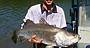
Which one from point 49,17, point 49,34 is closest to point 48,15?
point 49,17

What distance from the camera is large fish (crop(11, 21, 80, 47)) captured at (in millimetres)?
3826

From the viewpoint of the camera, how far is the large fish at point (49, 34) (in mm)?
3826

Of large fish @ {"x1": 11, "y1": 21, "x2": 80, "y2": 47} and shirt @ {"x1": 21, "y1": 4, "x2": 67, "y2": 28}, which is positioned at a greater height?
shirt @ {"x1": 21, "y1": 4, "x2": 67, "y2": 28}

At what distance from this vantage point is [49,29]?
13.0ft

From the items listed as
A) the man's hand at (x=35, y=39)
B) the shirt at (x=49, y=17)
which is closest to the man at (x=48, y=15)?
the shirt at (x=49, y=17)

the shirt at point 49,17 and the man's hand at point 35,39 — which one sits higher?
the shirt at point 49,17

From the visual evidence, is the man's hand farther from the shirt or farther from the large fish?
the shirt

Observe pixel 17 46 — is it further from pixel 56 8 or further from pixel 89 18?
pixel 56 8

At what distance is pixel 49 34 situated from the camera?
3934 mm

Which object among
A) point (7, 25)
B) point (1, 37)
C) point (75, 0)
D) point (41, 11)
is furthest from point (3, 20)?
point (41, 11)

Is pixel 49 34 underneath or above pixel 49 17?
underneath

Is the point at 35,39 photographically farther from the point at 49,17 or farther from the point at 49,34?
the point at 49,17

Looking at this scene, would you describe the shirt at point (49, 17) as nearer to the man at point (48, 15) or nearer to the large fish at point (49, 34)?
the man at point (48, 15)

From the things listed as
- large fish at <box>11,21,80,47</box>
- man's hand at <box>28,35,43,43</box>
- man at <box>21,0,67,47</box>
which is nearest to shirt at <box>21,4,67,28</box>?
man at <box>21,0,67,47</box>
